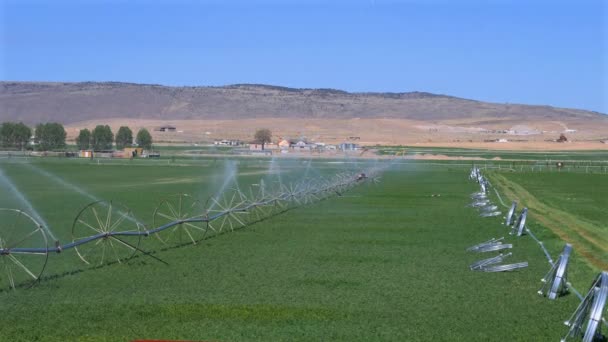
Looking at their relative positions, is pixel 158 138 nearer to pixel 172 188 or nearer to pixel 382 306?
pixel 172 188

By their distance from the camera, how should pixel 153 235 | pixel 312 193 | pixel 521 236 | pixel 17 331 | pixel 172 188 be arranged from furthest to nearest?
1. pixel 172 188
2. pixel 312 193
3. pixel 521 236
4. pixel 153 235
5. pixel 17 331

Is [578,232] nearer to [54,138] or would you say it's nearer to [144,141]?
[54,138]

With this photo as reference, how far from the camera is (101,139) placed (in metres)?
131

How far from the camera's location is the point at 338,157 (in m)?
113

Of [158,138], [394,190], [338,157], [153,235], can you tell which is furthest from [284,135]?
[153,235]

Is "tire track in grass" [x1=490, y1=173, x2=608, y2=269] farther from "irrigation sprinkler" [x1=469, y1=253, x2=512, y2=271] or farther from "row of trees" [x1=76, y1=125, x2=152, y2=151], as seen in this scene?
"row of trees" [x1=76, y1=125, x2=152, y2=151]

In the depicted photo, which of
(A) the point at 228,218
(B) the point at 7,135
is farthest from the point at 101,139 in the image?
(A) the point at 228,218

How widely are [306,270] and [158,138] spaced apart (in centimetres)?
17368

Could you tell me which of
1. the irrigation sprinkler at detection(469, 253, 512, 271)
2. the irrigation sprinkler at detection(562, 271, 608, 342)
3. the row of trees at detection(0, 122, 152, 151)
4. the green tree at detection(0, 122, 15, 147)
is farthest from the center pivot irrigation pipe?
the green tree at detection(0, 122, 15, 147)

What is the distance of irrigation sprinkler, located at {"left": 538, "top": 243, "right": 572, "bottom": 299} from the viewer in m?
14.7

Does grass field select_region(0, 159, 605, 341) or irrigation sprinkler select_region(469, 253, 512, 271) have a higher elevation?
irrigation sprinkler select_region(469, 253, 512, 271)

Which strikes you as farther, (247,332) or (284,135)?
(284,135)

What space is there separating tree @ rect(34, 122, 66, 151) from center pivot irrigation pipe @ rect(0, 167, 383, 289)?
81.3 metres

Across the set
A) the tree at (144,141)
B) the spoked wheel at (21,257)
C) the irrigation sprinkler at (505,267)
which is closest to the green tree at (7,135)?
the tree at (144,141)
